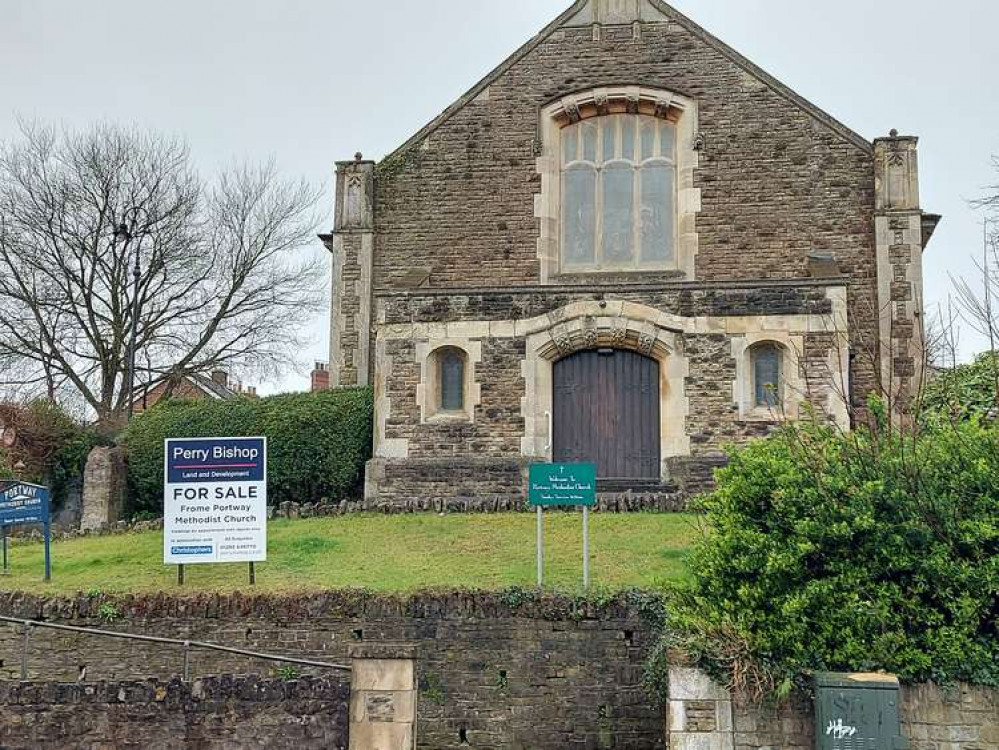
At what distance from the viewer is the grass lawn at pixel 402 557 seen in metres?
13.9

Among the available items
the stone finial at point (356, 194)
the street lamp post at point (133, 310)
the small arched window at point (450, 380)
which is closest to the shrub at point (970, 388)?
Result: the small arched window at point (450, 380)

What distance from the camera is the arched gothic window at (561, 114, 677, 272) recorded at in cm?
2319

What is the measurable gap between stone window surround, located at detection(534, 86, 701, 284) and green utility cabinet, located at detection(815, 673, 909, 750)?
13.6 m

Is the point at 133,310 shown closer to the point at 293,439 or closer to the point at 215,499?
the point at 293,439

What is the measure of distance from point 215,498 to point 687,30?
1421cm

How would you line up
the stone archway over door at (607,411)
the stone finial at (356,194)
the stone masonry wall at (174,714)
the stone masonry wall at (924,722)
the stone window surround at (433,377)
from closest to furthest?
the stone masonry wall at (924,722), the stone masonry wall at (174,714), the stone window surround at (433,377), the stone archway over door at (607,411), the stone finial at (356,194)

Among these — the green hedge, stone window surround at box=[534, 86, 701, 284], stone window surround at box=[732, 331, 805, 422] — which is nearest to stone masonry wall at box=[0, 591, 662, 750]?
stone window surround at box=[732, 331, 805, 422]

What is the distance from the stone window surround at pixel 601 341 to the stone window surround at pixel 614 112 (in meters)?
2.52

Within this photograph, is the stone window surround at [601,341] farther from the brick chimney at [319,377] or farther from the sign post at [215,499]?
the brick chimney at [319,377]

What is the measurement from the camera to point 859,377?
22250 mm

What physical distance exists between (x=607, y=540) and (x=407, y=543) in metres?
2.71

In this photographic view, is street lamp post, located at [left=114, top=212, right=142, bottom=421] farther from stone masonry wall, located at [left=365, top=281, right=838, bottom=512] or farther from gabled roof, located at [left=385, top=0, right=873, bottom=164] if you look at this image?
stone masonry wall, located at [left=365, top=281, right=838, bottom=512]

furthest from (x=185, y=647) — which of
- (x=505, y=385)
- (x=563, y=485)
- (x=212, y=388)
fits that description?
(x=212, y=388)

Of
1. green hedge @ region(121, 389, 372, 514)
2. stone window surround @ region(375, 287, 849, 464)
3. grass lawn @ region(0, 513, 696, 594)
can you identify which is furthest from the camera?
green hedge @ region(121, 389, 372, 514)
